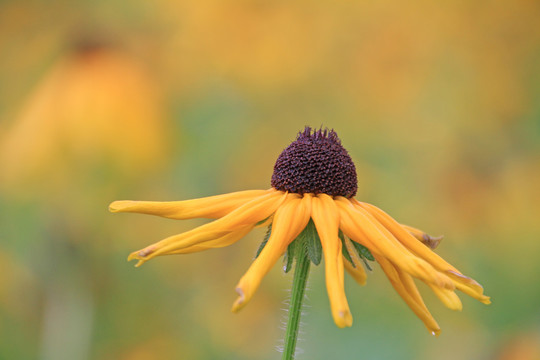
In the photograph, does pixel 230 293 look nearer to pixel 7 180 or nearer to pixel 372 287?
pixel 372 287

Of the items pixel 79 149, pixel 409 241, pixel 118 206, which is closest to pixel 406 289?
pixel 409 241

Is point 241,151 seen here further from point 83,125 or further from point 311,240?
point 311,240

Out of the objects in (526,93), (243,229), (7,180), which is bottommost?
(7,180)

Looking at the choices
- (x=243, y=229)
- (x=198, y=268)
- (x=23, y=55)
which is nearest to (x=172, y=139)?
→ (x=198, y=268)

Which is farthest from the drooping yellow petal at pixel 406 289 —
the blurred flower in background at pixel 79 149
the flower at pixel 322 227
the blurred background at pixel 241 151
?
the blurred flower in background at pixel 79 149

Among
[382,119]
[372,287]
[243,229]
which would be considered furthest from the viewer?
[382,119]

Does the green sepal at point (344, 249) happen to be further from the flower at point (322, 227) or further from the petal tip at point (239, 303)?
the petal tip at point (239, 303)

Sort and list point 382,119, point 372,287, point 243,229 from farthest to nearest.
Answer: point 382,119, point 372,287, point 243,229
